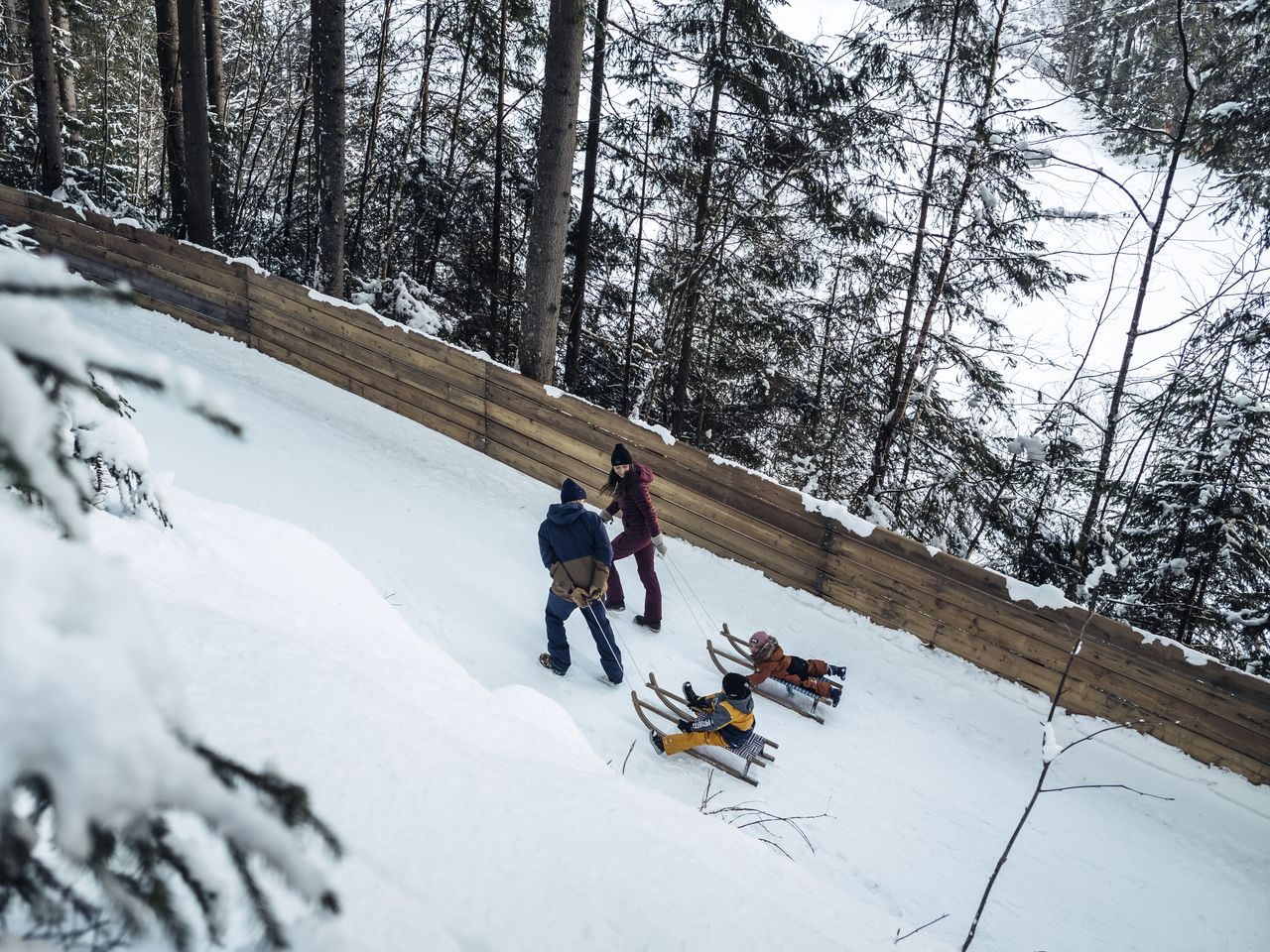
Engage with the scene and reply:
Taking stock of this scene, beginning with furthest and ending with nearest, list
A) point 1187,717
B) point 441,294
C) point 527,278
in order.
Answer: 1. point 441,294
2. point 527,278
3. point 1187,717

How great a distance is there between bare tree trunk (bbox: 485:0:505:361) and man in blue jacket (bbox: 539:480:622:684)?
31.8ft

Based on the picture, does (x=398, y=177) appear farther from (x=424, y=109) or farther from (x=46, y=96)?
(x=46, y=96)

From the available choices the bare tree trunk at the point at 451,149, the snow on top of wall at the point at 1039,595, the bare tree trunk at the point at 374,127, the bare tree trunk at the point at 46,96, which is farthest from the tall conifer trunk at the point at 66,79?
the snow on top of wall at the point at 1039,595

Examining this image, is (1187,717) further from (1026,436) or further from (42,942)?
(42,942)

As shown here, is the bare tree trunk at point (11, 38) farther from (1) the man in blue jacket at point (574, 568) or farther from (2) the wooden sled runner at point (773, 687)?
(2) the wooden sled runner at point (773, 687)

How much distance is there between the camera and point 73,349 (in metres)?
1.21

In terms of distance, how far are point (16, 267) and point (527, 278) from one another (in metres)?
8.16

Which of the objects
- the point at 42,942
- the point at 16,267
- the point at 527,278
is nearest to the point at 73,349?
the point at 16,267

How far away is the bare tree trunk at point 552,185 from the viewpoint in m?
8.06

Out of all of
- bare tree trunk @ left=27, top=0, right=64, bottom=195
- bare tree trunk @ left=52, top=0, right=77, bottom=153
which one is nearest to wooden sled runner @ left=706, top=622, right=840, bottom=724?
bare tree trunk @ left=27, top=0, right=64, bottom=195

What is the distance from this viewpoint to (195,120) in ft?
39.8

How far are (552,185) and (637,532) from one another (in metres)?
4.45

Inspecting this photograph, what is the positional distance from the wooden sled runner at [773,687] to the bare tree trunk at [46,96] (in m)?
Result: 14.9

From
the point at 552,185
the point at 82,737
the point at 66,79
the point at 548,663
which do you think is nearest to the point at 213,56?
the point at 66,79
